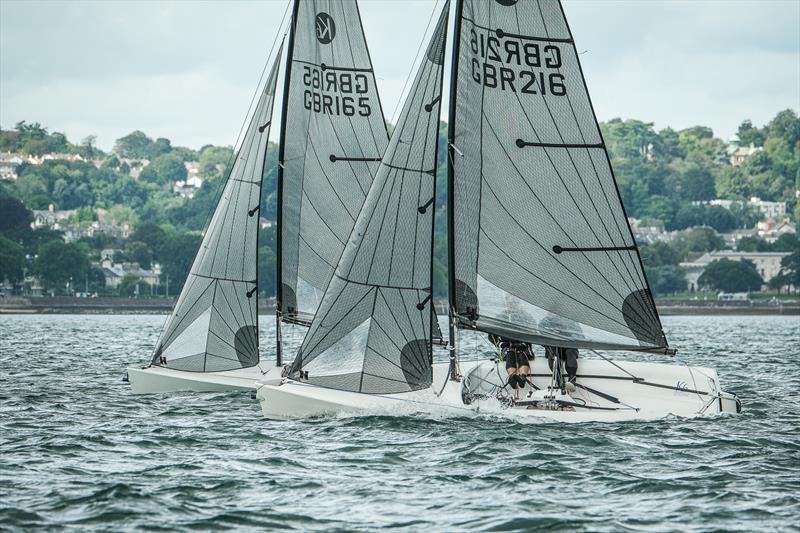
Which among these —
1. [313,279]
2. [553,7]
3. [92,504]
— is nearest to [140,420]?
[313,279]

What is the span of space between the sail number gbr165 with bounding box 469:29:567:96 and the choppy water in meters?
5.12

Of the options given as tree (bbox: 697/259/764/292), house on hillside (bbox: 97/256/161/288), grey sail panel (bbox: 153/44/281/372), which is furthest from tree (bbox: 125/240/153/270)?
grey sail panel (bbox: 153/44/281/372)

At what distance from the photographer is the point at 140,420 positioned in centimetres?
2302

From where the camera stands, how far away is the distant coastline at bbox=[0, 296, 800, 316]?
445 feet

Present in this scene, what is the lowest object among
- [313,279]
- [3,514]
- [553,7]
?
[3,514]

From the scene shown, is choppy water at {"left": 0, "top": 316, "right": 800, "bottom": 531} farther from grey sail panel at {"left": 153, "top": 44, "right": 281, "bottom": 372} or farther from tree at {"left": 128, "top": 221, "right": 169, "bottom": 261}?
→ tree at {"left": 128, "top": 221, "right": 169, "bottom": 261}

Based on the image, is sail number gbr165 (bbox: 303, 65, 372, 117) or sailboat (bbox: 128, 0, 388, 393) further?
sail number gbr165 (bbox: 303, 65, 372, 117)

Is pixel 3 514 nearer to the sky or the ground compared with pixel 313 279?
nearer to the ground

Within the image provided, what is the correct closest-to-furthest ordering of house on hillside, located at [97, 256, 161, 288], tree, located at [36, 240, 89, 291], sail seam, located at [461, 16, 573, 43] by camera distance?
sail seam, located at [461, 16, 573, 43] < tree, located at [36, 240, 89, 291] < house on hillside, located at [97, 256, 161, 288]

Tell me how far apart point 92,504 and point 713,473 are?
759cm

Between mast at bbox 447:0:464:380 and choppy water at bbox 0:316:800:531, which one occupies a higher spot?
mast at bbox 447:0:464:380

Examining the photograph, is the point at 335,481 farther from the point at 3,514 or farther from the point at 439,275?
the point at 439,275

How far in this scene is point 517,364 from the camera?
2186 cm

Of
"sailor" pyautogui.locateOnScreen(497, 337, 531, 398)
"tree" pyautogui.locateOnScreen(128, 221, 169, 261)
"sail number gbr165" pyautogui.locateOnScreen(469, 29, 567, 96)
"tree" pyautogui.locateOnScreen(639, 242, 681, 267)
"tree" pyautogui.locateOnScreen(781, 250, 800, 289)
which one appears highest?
"tree" pyautogui.locateOnScreen(128, 221, 169, 261)
